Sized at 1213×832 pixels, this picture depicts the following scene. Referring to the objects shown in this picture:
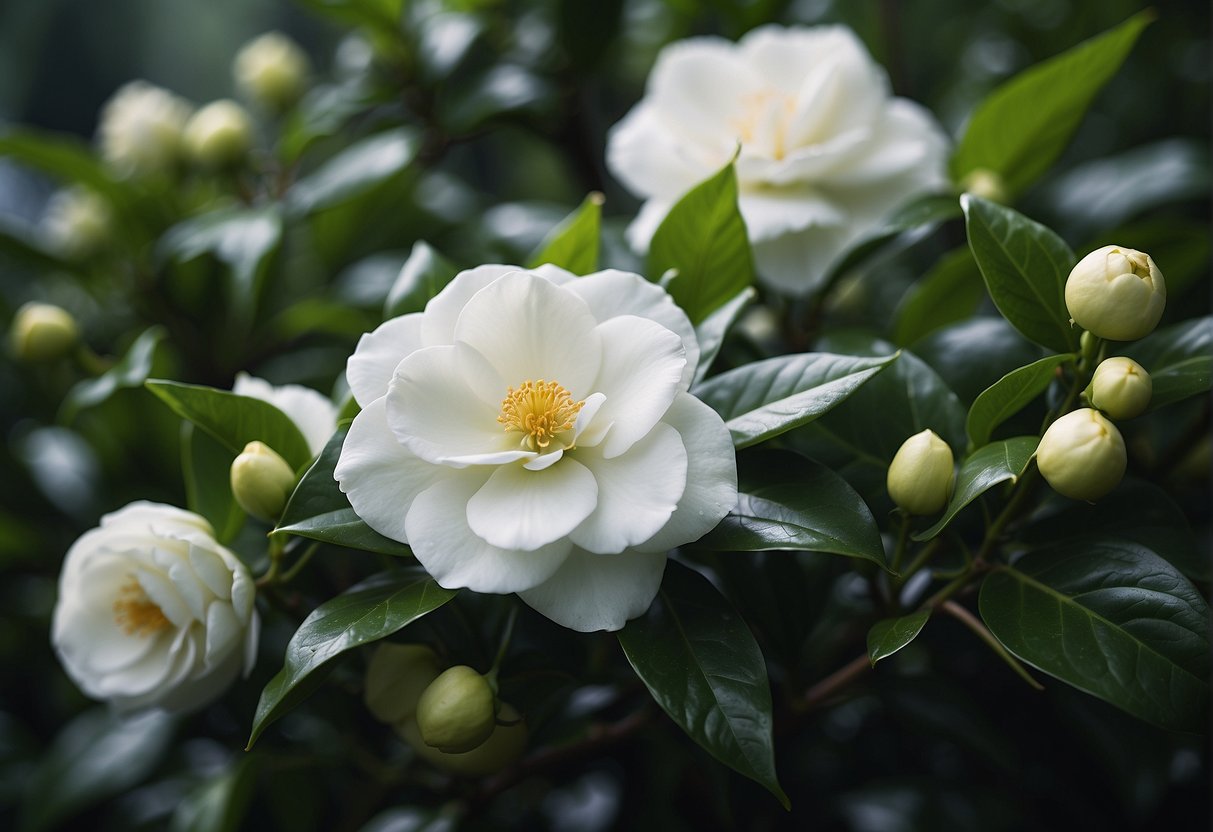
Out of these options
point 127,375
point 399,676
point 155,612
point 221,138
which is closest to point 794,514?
point 399,676

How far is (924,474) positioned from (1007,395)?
69mm

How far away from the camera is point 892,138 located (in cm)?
81

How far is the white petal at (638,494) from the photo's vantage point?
50 cm

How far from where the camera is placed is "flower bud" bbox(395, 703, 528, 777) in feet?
2.05

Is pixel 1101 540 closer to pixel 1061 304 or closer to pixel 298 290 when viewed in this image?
pixel 1061 304

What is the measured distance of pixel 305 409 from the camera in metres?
0.66

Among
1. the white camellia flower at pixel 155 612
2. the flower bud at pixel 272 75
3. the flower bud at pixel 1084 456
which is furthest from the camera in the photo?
the flower bud at pixel 272 75

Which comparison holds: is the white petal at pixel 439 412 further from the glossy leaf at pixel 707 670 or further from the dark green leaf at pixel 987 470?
the dark green leaf at pixel 987 470

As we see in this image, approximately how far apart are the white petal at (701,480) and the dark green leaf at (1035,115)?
0.49m

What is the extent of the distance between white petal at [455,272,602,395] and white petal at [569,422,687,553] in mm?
61

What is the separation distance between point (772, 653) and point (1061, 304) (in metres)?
0.30

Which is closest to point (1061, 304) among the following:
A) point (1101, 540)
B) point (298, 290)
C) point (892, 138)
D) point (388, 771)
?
point (1101, 540)

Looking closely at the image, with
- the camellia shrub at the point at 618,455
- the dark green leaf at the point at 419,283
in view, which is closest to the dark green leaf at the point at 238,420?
the camellia shrub at the point at 618,455

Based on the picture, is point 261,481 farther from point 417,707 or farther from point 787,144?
point 787,144
